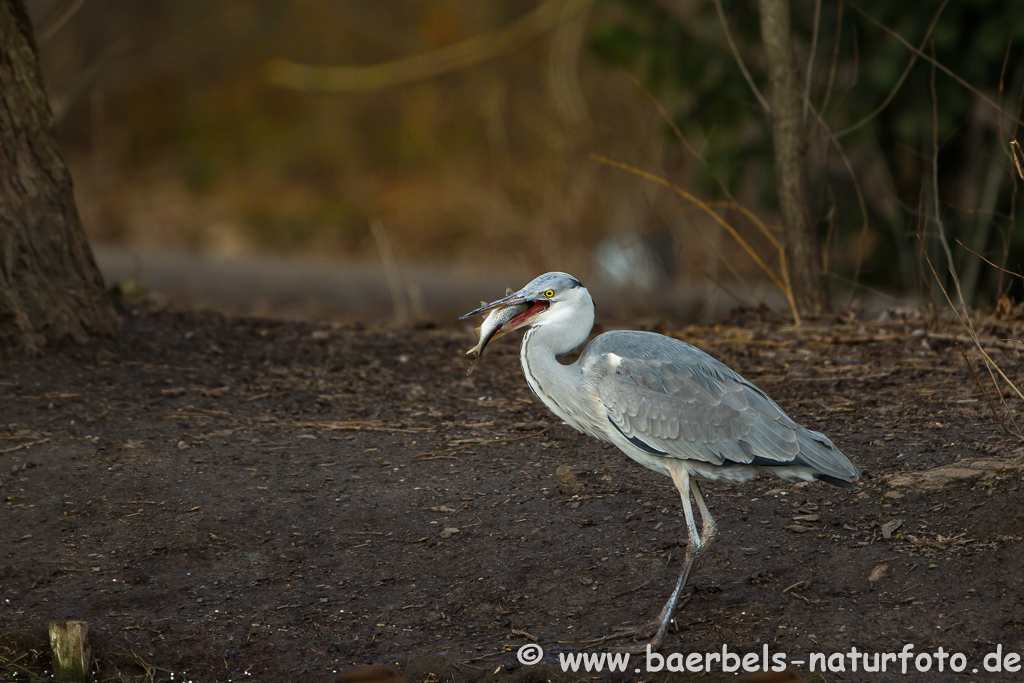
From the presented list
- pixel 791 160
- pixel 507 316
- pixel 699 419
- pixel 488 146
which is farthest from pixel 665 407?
pixel 488 146

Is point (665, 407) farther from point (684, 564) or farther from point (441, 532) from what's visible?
point (441, 532)

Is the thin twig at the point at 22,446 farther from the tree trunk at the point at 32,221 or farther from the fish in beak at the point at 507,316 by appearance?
the fish in beak at the point at 507,316

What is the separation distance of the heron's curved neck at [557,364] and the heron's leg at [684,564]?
1.53ft

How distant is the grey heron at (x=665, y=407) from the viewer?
139 inches

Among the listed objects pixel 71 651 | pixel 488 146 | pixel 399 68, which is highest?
pixel 399 68

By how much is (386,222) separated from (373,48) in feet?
10.8

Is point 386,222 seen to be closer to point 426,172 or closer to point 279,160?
point 426,172

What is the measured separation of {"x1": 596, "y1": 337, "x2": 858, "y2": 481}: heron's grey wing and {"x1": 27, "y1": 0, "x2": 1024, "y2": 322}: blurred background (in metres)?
3.00

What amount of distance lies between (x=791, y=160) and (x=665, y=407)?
134 inches

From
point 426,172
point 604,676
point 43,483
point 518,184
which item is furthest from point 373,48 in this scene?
point 604,676

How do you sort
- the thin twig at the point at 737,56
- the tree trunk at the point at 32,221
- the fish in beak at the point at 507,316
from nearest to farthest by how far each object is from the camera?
1. the fish in beak at the point at 507,316
2. the tree trunk at the point at 32,221
3. the thin twig at the point at 737,56

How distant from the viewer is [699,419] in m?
3.63

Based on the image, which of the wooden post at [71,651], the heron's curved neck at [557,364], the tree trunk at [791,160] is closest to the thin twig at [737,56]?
the tree trunk at [791,160]

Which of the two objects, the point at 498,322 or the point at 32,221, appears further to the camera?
the point at 32,221
